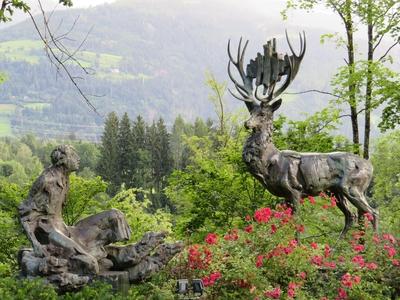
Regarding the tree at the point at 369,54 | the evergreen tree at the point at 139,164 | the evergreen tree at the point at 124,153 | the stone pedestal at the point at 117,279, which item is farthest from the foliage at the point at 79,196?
the evergreen tree at the point at 139,164

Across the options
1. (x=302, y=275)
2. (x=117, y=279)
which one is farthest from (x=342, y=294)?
(x=117, y=279)

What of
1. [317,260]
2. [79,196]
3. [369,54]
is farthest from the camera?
[369,54]

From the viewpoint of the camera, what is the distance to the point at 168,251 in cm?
791

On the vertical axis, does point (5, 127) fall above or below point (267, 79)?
below

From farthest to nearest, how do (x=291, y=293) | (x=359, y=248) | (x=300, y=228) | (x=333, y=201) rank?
(x=333, y=201) < (x=300, y=228) < (x=359, y=248) < (x=291, y=293)

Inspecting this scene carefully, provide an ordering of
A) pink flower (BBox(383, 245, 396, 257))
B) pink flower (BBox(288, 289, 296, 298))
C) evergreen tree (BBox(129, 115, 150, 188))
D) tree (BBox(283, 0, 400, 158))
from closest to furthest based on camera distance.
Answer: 1. pink flower (BBox(288, 289, 296, 298))
2. pink flower (BBox(383, 245, 396, 257))
3. tree (BBox(283, 0, 400, 158))
4. evergreen tree (BBox(129, 115, 150, 188))

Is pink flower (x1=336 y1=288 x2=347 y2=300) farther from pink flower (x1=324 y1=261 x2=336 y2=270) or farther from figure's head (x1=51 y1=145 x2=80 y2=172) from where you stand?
figure's head (x1=51 y1=145 x2=80 y2=172)

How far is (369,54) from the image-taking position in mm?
16766

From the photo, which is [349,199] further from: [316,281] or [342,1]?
[342,1]

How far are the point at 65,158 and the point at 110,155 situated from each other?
47632 mm

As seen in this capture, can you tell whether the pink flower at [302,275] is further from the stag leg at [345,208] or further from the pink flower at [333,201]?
the stag leg at [345,208]

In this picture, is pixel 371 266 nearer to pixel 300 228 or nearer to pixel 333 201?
pixel 300 228

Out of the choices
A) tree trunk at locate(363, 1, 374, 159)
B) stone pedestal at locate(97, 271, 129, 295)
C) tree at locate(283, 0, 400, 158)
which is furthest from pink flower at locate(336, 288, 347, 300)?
tree trunk at locate(363, 1, 374, 159)

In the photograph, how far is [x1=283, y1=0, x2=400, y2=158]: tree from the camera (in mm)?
14836
